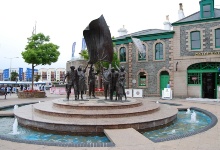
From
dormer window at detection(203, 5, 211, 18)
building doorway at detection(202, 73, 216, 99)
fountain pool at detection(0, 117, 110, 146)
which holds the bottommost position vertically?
fountain pool at detection(0, 117, 110, 146)

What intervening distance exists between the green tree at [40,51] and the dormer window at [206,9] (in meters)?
17.7

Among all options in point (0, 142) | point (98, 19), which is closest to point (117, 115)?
point (0, 142)

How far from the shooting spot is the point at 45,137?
7.80 m

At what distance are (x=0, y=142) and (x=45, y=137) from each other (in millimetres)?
1793

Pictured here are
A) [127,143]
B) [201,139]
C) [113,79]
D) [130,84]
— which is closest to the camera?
[127,143]

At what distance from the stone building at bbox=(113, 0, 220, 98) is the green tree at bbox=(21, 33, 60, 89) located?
1013cm

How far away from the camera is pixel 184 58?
24.2 metres

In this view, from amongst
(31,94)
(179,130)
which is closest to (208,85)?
(179,130)

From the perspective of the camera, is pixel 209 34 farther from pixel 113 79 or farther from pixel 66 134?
pixel 66 134

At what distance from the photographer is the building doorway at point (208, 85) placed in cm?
2373

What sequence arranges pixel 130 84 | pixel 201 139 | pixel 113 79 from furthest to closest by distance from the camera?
pixel 130 84, pixel 113 79, pixel 201 139

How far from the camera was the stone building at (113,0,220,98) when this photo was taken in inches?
914

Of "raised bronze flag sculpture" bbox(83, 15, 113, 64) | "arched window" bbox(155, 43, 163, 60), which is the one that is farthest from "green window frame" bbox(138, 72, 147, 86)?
"raised bronze flag sculpture" bbox(83, 15, 113, 64)

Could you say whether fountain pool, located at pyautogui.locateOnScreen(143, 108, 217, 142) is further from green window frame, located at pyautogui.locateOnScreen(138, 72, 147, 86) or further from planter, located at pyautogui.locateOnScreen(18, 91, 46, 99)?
planter, located at pyautogui.locateOnScreen(18, 91, 46, 99)
